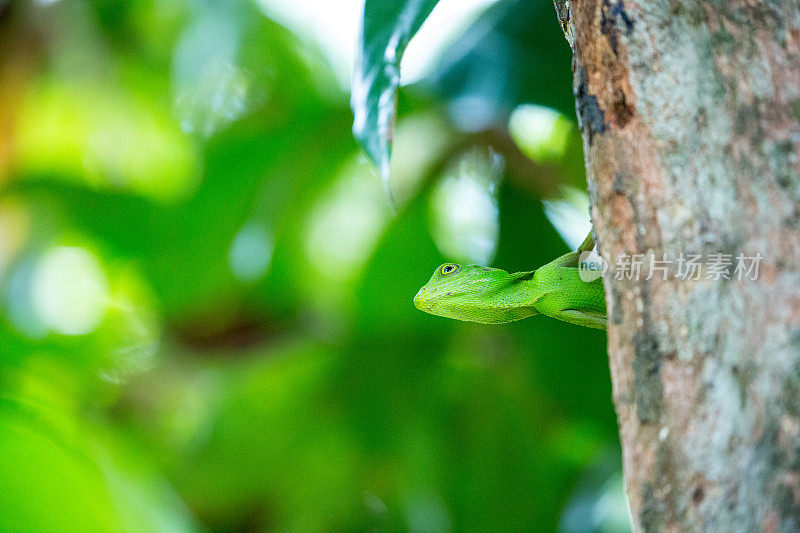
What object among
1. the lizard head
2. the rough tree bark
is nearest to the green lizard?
the lizard head

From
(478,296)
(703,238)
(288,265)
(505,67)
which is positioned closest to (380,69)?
(478,296)

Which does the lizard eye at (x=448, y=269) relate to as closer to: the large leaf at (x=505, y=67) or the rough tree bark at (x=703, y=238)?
the rough tree bark at (x=703, y=238)

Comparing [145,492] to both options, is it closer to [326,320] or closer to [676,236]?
[676,236]

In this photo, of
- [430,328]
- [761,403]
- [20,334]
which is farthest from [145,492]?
[20,334]

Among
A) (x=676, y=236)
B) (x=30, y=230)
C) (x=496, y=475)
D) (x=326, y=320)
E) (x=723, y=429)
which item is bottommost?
(x=496, y=475)

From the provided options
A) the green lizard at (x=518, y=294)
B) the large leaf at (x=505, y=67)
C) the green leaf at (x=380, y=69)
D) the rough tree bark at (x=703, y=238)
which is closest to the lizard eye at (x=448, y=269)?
the green lizard at (x=518, y=294)

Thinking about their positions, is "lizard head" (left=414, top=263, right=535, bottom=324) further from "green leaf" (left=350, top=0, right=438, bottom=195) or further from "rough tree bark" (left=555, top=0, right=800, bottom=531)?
"rough tree bark" (left=555, top=0, right=800, bottom=531)
